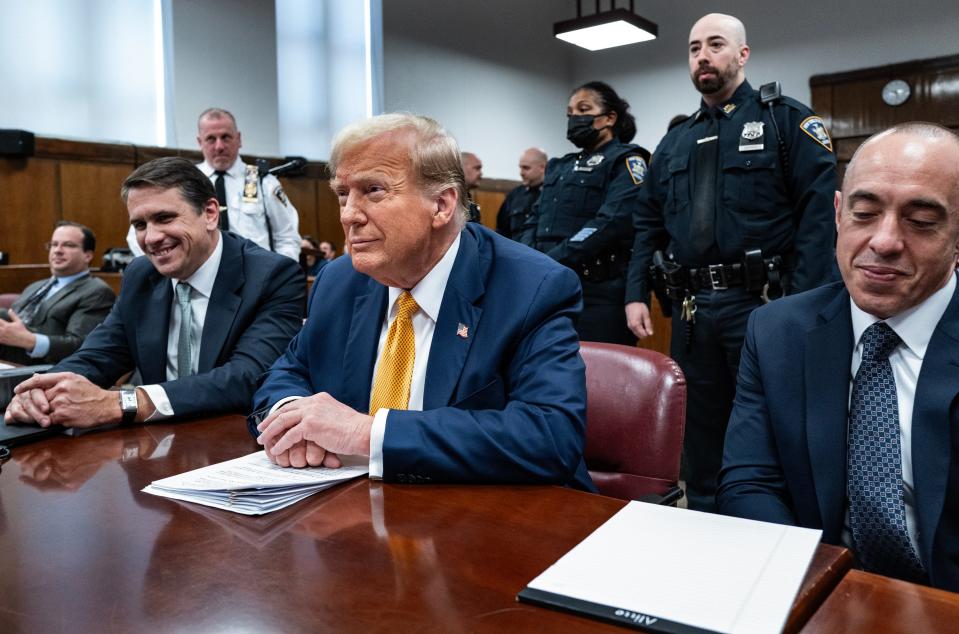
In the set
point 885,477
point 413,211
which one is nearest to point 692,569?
point 885,477

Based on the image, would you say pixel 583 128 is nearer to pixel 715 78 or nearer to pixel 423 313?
pixel 715 78

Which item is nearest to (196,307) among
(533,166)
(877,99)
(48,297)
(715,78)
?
(715,78)

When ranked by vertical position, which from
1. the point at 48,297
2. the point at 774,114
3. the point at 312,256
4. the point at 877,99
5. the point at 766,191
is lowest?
the point at 48,297

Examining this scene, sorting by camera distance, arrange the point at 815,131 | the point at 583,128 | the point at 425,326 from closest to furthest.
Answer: the point at 425,326, the point at 815,131, the point at 583,128

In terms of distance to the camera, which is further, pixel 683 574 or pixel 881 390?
pixel 881 390

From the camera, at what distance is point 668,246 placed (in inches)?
118

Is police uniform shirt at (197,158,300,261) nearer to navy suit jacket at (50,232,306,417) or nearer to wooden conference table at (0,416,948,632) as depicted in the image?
navy suit jacket at (50,232,306,417)

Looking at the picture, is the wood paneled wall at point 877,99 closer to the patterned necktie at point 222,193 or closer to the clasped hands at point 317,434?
the patterned necktie at point 222,193

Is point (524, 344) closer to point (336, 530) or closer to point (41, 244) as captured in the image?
point (336, 530)

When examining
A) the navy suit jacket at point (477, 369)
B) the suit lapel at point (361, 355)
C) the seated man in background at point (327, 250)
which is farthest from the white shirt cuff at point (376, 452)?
the seated man in background at point (327, 250)

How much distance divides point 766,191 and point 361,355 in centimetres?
170

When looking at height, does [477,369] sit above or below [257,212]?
below

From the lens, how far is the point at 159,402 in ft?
5.40

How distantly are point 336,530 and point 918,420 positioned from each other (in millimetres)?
865
